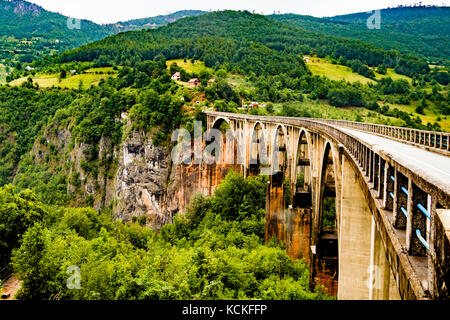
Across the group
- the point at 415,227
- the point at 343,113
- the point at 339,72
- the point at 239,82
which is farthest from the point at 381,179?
the point at 339,72

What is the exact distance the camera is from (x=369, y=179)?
9.27m

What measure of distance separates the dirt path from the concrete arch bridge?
1817 cm

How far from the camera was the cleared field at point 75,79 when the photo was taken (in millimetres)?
104812

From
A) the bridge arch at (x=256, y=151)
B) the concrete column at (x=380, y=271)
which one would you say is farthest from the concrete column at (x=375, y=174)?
the bridge arch at (x=256, y=151)

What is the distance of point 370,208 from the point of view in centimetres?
939

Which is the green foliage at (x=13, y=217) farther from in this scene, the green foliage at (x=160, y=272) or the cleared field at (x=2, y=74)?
the cleared field at (x=2, y=74)

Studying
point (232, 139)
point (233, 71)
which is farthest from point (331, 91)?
point (232, 139)

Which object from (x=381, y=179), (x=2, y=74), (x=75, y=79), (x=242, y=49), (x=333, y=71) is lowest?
(x=381, y=179)

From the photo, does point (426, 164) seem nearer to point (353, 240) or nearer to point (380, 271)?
point (380, 271)

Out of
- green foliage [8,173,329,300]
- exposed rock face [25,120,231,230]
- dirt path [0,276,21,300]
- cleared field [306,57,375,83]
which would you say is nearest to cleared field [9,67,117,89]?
→ exposed rock face [25,120,231,230]

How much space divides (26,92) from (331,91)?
270ft

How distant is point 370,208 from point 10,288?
22.9 metres
